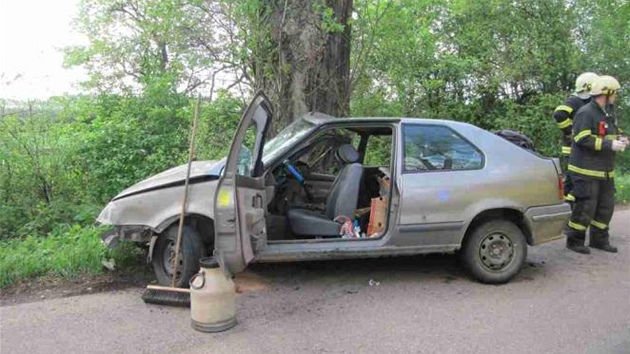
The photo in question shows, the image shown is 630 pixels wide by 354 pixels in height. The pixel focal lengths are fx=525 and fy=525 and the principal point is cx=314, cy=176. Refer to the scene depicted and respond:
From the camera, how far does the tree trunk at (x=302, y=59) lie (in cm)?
737

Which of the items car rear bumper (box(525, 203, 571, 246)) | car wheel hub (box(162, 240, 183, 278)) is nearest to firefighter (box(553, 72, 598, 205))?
car rear bumper (box(525, 203, 571, 246))

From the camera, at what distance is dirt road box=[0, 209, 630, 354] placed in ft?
12.4

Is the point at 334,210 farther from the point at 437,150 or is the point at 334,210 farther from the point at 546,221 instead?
the point at 546,221

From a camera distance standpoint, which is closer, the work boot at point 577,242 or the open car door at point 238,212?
the open car door at point 238,212

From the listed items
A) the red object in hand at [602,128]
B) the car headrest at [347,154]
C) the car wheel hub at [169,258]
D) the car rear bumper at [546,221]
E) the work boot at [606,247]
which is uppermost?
the red object in hand at [602,128]

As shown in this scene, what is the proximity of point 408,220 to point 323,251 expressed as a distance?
845 mm

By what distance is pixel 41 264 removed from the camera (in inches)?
203

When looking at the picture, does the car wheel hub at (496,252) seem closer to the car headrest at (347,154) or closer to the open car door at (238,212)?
the car headrest at (347,154)

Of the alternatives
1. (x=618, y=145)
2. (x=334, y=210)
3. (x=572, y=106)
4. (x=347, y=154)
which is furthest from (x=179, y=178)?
(x=572, y=106)

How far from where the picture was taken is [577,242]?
644cm

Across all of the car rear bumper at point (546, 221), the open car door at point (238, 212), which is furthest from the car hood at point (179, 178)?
the car rear bumper at point (546, 221)

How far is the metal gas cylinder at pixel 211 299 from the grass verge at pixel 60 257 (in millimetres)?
1707

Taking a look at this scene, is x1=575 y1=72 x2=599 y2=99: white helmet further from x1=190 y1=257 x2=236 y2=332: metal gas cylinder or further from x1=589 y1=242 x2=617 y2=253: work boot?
x1=190 y1=257 x2=236 y2=332: metal gas cylinder

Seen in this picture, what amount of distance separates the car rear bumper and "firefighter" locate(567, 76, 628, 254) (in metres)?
1.16
